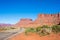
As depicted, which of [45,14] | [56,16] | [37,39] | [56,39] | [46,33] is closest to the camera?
[56,39]

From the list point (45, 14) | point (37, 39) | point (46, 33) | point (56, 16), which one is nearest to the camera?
point (37, 39)

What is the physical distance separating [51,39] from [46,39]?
644 millimetres

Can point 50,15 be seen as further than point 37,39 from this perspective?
Yes

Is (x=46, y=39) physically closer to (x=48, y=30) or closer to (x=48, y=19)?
(x=48, y=30)

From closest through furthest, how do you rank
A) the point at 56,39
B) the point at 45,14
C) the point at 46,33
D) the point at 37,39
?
the point at 56,39, the point at 37,39, the point at 46,33, the point at 45,14

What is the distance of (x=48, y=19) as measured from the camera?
170250mm

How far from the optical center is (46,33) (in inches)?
873

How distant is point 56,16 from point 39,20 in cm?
1865

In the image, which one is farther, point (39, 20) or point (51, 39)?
point (39, 20)

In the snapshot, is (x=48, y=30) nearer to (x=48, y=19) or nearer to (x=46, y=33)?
(x=46, y=33)

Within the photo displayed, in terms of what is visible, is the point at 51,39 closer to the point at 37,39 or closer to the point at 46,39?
the point at 46,39

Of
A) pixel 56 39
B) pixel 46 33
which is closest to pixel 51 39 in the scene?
pixel 56 39

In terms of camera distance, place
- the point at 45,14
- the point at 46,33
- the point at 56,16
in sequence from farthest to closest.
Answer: the point at 45,14, the point at 56,16, the point at 46,33

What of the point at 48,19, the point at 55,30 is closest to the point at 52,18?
the point at 48,19
